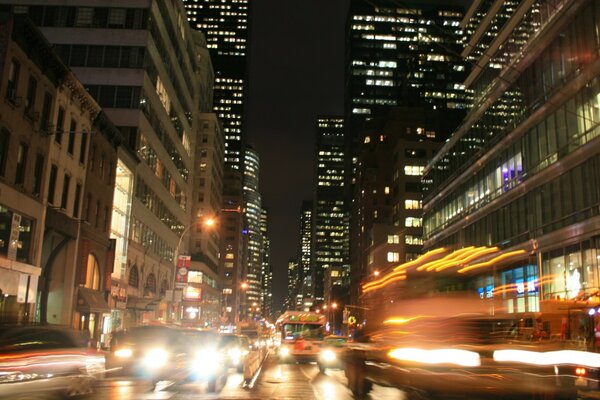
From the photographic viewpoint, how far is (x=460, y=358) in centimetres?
1417

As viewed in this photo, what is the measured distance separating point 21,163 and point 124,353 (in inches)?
613

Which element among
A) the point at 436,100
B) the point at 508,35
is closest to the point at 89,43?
the point at 508,35

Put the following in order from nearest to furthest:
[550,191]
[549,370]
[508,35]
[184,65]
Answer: [549,370], [550,191], [508,35], [184,65]

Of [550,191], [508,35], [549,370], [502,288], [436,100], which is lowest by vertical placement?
[549,370]

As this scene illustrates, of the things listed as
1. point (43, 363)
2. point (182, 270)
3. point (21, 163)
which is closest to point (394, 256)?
point (182, 270)

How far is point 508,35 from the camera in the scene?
4819cm

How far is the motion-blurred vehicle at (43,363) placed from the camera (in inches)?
388

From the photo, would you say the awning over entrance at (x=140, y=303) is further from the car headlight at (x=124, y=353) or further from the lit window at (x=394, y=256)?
the lit window at (x=394, y=256)

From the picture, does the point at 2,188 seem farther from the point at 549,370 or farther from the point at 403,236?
the point at 403,236

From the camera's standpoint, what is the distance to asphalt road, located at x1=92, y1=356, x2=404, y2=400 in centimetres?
1545

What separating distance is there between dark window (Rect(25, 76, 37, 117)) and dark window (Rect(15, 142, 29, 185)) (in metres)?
1.76

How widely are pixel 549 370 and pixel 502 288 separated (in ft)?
19.1

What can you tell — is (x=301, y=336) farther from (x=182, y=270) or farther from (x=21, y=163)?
(x=182, y=270)

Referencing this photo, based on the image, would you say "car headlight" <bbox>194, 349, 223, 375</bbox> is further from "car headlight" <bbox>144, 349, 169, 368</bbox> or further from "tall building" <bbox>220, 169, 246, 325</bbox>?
"tall building" <bbox>220, 169, 246, 325</bbox>
